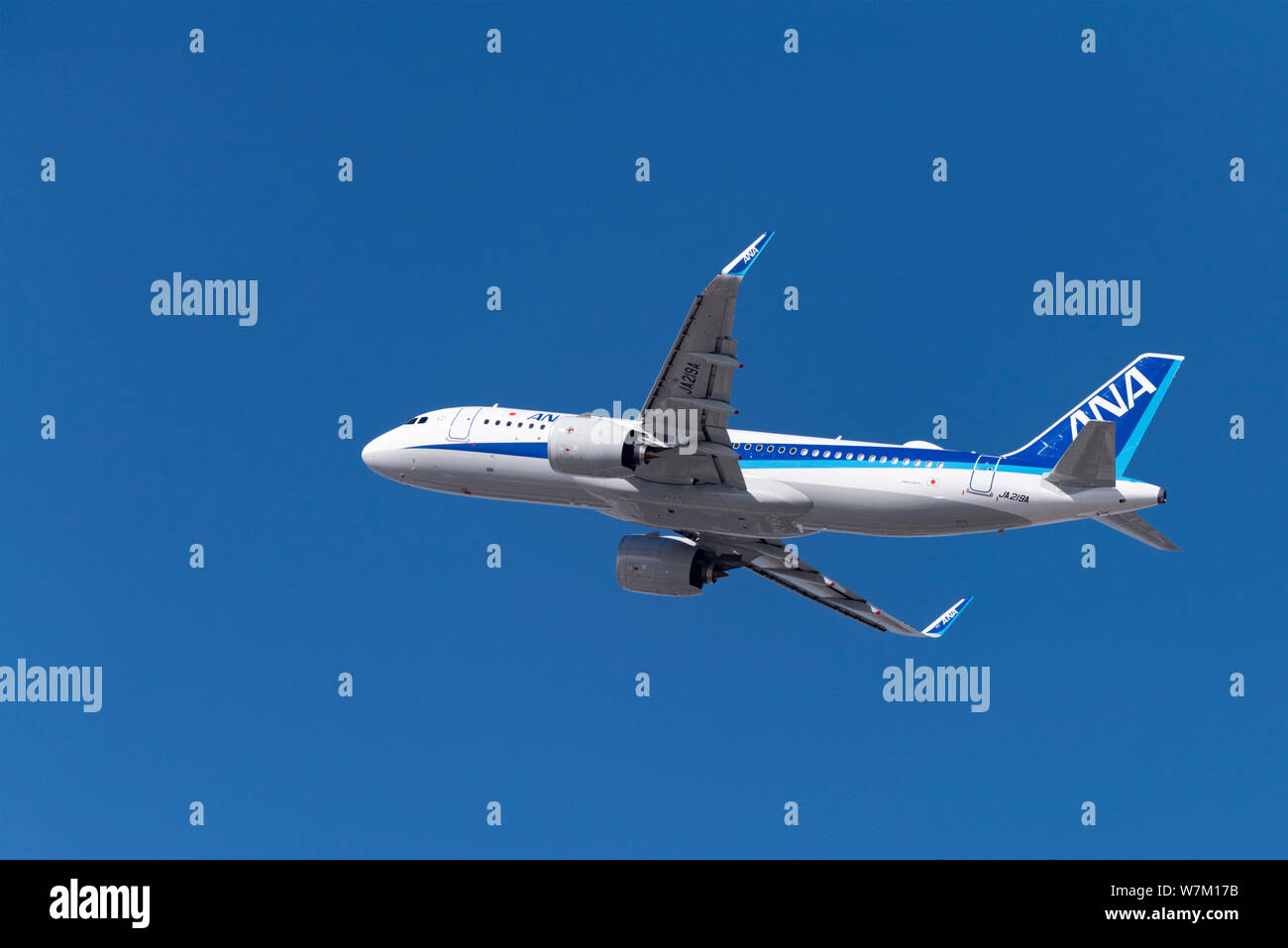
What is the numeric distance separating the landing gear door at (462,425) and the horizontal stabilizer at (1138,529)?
19747 millimetres

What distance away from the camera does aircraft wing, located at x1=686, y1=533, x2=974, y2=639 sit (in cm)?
4947

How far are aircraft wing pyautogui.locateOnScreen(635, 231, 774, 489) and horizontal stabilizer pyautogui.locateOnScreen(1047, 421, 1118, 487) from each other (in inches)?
358

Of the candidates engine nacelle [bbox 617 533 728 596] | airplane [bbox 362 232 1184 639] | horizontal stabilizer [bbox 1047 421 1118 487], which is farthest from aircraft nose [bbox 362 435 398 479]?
horizontal stabilizer [bbox 1047 421 1118 487]

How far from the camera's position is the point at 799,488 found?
42906 millimetres

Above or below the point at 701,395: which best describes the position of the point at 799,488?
below

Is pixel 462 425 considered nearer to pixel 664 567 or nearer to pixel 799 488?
pixel 664 567

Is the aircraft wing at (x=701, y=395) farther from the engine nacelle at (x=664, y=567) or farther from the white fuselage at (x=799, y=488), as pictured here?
the engine nacelle at (x=664, y=567)

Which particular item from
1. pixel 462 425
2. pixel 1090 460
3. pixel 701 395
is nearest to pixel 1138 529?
pixel 1090 460

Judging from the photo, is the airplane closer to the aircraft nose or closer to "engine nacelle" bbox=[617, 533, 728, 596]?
the aircraft nose

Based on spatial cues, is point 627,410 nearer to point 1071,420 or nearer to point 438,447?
point 438,447

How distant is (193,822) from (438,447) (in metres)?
13.8

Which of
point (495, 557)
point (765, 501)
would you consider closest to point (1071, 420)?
point (765, 501)

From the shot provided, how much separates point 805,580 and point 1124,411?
13482 millimetres

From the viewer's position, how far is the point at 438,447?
4722 centimetres
